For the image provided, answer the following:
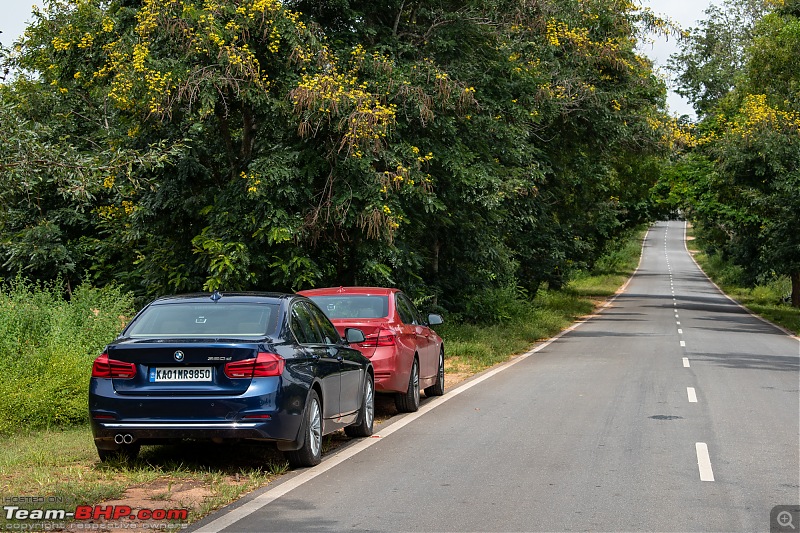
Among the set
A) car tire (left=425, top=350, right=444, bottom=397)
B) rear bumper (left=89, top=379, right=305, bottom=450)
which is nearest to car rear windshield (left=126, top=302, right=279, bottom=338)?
rear bumper (left=89, top=379, right=305, bottom=450)

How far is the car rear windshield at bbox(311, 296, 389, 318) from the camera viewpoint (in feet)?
42.3

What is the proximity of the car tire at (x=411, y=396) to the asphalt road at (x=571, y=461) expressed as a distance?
0.23 m

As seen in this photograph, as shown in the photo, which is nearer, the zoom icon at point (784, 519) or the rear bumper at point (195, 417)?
the zoom icon at point (784, 519)

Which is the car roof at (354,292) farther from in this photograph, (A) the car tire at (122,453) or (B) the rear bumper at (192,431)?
(B) the rear bumper at (192,431)

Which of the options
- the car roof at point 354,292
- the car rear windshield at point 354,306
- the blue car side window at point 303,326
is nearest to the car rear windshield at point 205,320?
the blue car side window at point 303,326

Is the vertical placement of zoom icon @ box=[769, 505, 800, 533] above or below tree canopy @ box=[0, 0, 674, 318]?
below

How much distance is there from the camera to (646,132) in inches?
1259

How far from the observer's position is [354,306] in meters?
13.0

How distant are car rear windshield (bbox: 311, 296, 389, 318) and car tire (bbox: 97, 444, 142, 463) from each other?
13.7ft

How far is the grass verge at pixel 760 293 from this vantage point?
132ft

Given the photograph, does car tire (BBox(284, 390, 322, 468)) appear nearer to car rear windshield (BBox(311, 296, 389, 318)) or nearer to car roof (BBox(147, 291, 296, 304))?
car roof (BBox(147, 291, 296, 304))

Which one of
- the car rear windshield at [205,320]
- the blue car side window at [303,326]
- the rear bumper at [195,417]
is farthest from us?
the blue car side window at [303,326]

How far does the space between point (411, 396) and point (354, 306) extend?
4.39 feet

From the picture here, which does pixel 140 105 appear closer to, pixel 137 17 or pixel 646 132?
pixel 137 17
